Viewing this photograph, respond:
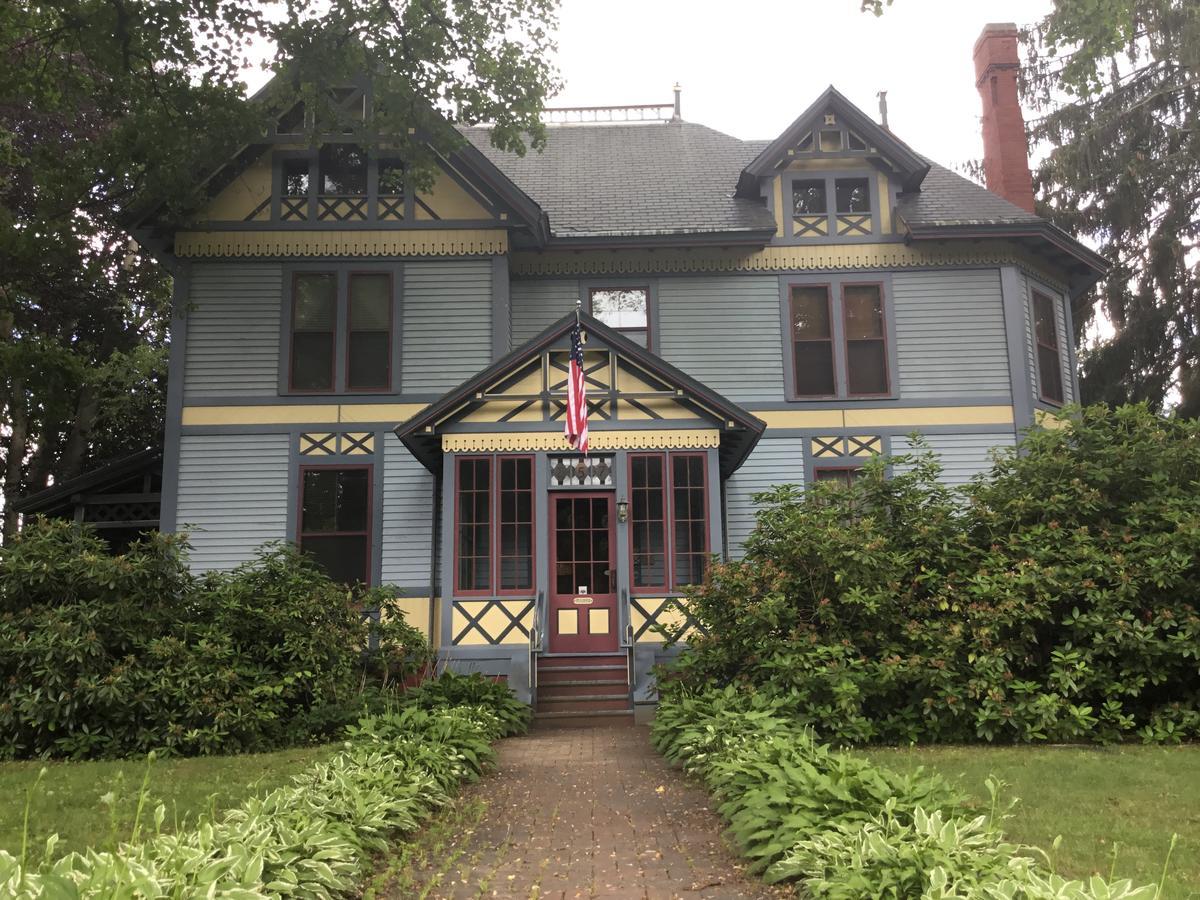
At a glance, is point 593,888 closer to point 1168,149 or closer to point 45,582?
point 45,582

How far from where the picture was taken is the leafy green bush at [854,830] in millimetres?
4305

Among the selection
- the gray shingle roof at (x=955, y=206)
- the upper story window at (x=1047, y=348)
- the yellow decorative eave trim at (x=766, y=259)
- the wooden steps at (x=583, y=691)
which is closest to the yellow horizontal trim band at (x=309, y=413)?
the yellow decorative eave trim at (x=766, y=259)

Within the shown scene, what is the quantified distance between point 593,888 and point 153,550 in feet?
27.8

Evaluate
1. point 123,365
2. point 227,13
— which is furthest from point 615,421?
point 123,365

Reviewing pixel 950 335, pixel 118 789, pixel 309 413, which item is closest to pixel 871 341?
pixel 950 335

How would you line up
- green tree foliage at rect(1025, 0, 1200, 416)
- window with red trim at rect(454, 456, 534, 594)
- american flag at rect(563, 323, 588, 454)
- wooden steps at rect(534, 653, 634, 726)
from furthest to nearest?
green tree foliage at rect(1025, 0, 1200, 416)
window with red trim at rect(454, 456, 534, 594)
wooden steps at rect(534, 653, 634, 726)
american flag at rect(563, 323, 588, 454)

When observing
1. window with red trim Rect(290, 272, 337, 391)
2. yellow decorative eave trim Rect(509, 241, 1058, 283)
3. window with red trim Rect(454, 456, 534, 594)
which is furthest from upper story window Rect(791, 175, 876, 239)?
window with red trim Rect(290, 272, 337, 391)

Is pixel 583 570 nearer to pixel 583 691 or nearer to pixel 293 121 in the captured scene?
pixel 583 691

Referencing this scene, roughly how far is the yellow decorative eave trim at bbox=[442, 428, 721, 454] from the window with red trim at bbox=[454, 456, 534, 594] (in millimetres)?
167

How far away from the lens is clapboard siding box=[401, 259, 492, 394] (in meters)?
16.0

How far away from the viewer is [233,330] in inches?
633

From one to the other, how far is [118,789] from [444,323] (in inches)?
389

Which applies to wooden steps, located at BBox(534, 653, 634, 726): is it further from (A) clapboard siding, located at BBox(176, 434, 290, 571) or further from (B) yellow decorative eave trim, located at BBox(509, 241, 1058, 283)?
(B) yellow decorative eave trim, located at BBox(509, 241, 1058, 283)

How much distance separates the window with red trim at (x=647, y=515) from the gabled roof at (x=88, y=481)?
875 centimetres
